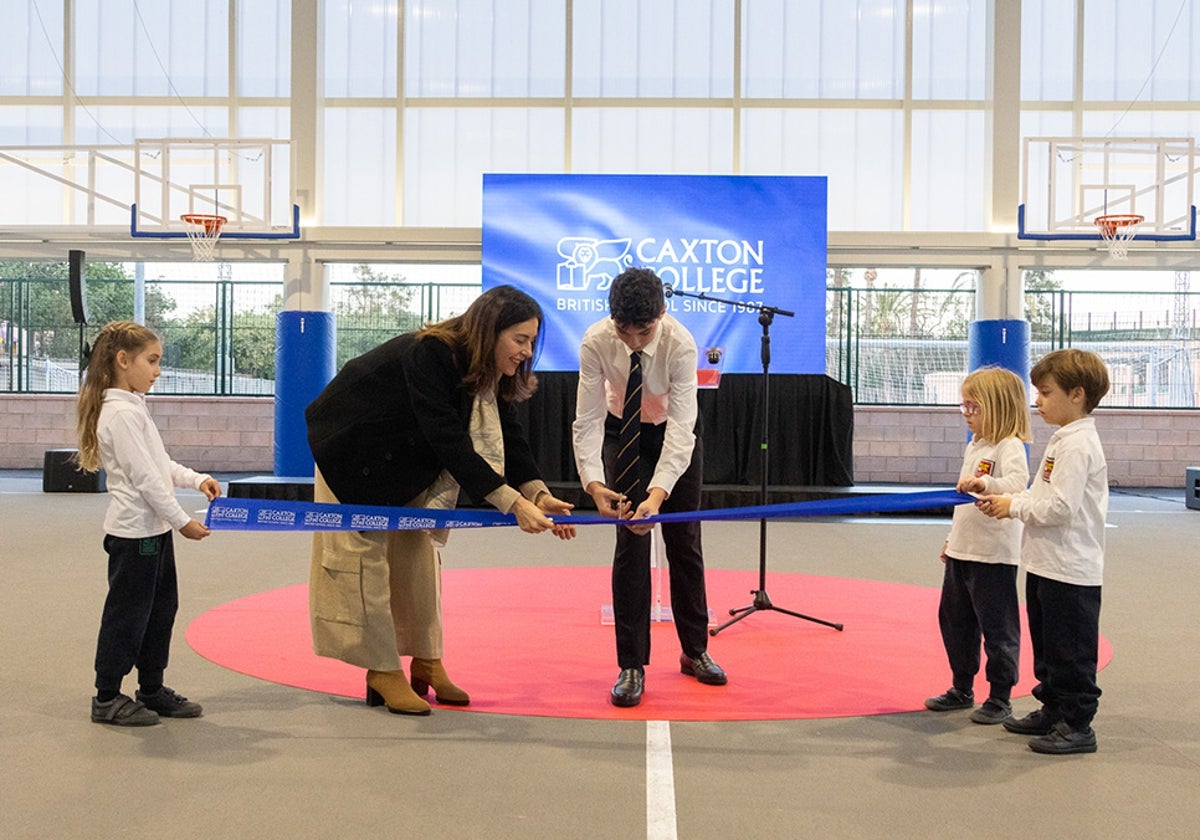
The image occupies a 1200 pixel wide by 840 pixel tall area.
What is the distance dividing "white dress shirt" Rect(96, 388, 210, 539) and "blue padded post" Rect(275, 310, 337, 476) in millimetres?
8174

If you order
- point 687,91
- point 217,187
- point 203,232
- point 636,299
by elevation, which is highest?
point 687,91

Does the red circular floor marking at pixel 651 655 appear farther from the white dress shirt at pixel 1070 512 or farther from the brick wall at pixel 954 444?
the brick wall at pixel 954 444

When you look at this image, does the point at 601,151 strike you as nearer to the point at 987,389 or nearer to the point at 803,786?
the point at 987,389

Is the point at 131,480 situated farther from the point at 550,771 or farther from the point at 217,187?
the point at 217,187

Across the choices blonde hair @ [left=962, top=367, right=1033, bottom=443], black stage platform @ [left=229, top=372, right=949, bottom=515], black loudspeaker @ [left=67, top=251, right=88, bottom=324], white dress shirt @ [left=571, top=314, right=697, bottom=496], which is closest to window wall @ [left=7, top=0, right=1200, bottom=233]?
black loudspeaker @ [left=67, top=251, right=88, bottom=324]

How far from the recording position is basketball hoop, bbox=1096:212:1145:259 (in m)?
10.5

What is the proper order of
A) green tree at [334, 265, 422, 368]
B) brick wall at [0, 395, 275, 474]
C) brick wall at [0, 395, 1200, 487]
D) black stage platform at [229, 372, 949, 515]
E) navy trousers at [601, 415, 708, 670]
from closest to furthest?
navy trousers at [601, 415, 708, 670] → black stage platform at [229, 372, 949, 515] → brick wall at [0, 395, 1200, 487] → brick wall at [0, 395, 275, 474] → green tree at [334, 265, 422, 368]

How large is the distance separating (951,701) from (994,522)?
0.61 meters

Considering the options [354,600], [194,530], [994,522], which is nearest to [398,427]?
[354,600]

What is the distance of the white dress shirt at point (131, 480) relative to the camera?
126 inches

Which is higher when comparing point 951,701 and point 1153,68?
point 1153,68

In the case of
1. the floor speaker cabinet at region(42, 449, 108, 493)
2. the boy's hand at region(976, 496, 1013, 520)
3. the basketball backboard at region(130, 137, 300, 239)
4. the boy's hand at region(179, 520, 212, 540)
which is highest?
the basketball backboard at region(130, 137, 300, 239)

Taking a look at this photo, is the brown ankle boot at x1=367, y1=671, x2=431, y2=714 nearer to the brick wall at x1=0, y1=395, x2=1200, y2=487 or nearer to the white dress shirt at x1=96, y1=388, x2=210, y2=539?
the white dress shirt at x1=96, y1=388, x2=210, y2=539

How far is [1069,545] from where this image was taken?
122 inches
